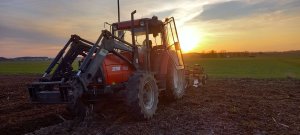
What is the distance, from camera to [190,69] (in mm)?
16672

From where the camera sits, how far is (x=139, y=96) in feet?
29.5

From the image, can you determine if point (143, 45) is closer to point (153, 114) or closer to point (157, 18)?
point (157, 18)

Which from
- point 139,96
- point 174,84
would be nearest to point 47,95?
point 139,96

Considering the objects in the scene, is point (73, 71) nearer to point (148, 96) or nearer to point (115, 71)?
point (115, 71)

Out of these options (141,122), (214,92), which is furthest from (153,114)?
(214,92)

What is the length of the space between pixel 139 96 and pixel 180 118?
4.66 ft

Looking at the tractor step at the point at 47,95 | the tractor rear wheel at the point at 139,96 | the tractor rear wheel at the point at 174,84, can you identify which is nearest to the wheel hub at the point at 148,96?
the tractor rear wheel at the point at 139,96

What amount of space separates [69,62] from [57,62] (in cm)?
31

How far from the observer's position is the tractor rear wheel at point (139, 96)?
8953 millimetres

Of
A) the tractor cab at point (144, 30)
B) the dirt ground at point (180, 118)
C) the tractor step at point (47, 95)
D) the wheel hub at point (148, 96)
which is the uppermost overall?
the tractor cab at point (144, 30)

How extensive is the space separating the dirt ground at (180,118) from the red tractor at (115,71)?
1.79 feet

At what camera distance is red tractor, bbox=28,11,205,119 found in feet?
28.0

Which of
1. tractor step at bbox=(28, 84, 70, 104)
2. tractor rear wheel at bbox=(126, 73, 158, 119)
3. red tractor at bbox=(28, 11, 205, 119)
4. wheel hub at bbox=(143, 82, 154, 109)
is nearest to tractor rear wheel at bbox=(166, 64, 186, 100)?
red tractor at bbox=(28, 11, 205, 119)

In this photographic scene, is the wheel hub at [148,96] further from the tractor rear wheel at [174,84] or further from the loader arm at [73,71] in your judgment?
the tractor rear wheel at [174,84]
